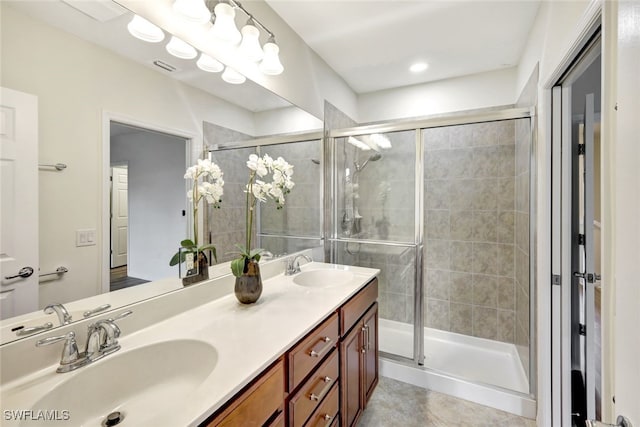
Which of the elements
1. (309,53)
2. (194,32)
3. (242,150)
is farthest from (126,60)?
(309,53)

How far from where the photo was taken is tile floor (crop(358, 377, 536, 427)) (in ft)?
5.66

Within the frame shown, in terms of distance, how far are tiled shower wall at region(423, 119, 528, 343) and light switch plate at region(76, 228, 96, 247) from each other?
98.7 inches

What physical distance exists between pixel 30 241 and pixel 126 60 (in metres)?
0.70

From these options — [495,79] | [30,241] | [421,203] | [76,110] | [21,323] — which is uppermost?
[495,79]

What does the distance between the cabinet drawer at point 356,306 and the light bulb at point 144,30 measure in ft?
4.64

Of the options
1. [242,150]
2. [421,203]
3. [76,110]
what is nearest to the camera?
[76,110]

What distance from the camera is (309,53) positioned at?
220 cm

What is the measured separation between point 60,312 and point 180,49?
1.10m

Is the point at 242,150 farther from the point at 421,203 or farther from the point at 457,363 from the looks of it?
the point at 457,363

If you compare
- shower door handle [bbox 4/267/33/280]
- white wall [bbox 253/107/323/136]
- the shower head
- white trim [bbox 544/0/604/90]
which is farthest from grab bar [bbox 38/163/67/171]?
the shower head

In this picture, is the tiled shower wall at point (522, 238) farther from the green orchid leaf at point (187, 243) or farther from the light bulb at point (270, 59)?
the green orchid leaf at point (187, 243)

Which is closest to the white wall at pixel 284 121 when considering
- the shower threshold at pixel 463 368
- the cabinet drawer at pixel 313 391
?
the cabinet drawer at pixel 313 391

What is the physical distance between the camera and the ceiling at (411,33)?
1723 mm
